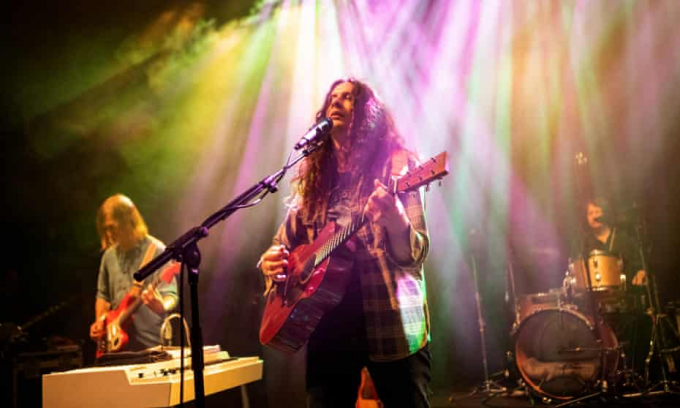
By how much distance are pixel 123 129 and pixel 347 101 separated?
4.72m

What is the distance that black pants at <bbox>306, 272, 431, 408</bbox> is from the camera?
6.57 ft

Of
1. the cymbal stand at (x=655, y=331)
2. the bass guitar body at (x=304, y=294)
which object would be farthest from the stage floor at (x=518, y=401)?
the bass guitar body at (x=304, y=294)

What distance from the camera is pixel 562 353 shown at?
5281mm

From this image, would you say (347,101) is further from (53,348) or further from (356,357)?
(53,348)

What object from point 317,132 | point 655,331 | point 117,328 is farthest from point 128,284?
point 655,331

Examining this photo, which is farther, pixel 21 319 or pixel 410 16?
pixel 21 319

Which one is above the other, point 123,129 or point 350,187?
point 123,129

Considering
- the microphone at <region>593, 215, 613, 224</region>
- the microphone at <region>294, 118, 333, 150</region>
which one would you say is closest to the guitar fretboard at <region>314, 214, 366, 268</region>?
the microphone at <region>294, 118, 333, 150</region>

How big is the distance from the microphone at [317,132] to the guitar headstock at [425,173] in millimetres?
421

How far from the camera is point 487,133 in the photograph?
21.8 ft

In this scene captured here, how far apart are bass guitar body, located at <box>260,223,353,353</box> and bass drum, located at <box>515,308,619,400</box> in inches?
145

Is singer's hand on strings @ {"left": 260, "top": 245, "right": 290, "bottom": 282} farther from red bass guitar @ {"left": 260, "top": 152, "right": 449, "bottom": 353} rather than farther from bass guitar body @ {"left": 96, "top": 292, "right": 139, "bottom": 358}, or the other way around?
bass guitar body @ {"left": 96, "top": 292, "right": 139, "bottom": 358}

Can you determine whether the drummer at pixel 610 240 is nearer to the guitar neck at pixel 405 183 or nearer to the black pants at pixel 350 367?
the guitar neck at pixel 405 183

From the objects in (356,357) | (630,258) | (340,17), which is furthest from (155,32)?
(630,258)
